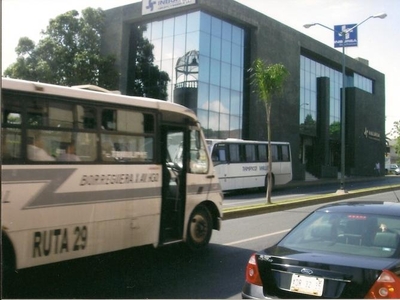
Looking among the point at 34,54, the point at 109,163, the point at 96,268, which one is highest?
the point at 34,54

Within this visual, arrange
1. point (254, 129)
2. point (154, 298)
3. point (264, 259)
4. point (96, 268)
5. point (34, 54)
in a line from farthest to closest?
point (254, 129), point (34, 54), point (96, 268), point (154, 298), point (264, 259)

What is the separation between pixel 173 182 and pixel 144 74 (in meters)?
24.5

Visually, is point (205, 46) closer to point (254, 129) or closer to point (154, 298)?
point (254, 129)

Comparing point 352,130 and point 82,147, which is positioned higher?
point 352,130

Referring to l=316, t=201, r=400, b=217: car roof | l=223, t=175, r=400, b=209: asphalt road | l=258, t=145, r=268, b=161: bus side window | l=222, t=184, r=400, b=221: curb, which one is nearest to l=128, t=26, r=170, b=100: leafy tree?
l=258, t=145, r=268, b=161: bus side window

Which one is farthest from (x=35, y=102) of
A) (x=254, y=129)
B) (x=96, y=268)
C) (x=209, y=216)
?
(x=254, y=129)

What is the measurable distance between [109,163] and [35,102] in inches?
57.8

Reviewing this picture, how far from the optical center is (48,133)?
616cm

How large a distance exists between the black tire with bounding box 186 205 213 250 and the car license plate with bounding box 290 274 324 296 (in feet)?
14.7

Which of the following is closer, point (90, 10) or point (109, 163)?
point (109, 163)

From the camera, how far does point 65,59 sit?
28.4 meters

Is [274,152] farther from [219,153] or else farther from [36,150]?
[36,150]

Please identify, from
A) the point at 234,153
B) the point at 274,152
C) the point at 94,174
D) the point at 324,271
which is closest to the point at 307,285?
the point at 324,271

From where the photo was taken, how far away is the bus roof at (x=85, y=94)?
5832 millimetres
